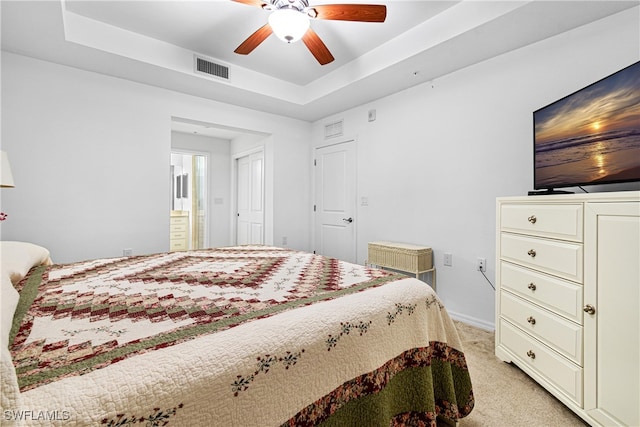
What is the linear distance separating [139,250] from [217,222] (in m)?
2.59

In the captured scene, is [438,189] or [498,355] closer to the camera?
[498,355]

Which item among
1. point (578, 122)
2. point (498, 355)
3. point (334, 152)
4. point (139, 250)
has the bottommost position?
point (498, 355)

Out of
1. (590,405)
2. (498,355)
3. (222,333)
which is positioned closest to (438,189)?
(498,355)

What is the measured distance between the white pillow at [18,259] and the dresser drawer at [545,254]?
2468 mm

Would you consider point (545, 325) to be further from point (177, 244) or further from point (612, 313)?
point (177, 244)

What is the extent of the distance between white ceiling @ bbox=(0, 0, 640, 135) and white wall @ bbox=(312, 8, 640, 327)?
145mm

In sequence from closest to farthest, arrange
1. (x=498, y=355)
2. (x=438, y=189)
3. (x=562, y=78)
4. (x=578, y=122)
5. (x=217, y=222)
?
(x=578, y=122)
(x=498, y=355)
(x=562, y=78)
(x=438, y=189)
(x=217, y=222)

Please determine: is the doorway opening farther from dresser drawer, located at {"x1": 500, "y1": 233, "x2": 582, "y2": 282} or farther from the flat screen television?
the flat screen television

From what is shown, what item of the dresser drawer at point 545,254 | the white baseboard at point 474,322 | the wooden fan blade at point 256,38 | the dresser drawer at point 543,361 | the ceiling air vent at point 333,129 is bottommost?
the white baseboard at point 474,322

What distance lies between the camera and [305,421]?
925mm

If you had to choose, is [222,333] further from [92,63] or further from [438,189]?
[92,63]

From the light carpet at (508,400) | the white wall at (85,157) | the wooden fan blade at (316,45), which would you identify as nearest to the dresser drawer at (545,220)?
the light carpet at (508,400)

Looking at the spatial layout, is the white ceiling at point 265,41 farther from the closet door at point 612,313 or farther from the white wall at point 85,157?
the closet door at point 612,313

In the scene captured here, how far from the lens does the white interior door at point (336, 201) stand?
4121mm
